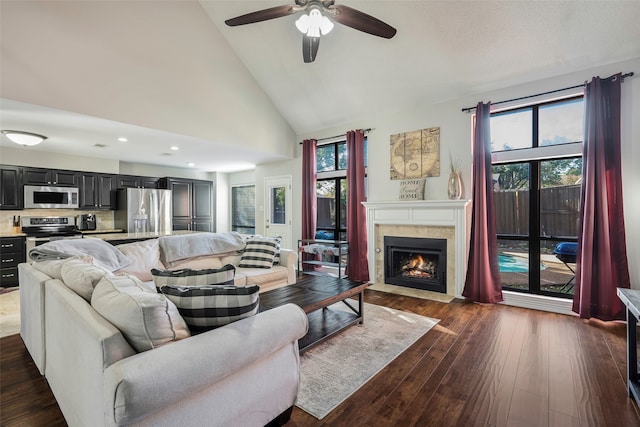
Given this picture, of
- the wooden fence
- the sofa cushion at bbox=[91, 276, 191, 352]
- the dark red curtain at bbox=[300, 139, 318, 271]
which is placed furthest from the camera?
the dark red curtain at bbox=[300, 139, 318, 271]

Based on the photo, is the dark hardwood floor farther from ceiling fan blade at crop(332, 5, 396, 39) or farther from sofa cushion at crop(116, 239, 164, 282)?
ceiling fan blade at crop(332, 5, 396, 39)

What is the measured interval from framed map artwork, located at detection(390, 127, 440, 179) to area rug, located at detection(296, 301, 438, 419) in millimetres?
2141

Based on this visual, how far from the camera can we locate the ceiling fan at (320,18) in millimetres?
2500

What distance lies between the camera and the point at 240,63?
193 inches

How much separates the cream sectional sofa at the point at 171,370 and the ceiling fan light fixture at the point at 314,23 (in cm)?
237

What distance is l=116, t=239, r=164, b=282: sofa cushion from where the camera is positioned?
10.5 feet

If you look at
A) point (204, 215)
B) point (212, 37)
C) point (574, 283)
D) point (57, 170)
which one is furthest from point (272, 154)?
point (574, 283)

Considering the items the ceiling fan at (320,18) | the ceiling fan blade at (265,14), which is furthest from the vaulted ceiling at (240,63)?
the ceiling fan blade at (265,14)

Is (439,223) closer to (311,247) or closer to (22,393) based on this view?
(311,247)

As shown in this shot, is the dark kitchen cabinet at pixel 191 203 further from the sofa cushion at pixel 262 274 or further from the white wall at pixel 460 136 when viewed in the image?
the sofa cushion at pixel 262 274

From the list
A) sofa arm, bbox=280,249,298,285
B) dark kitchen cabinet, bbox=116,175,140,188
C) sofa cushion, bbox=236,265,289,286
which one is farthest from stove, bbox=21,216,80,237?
sofa arm, bbox=280,249,298,285

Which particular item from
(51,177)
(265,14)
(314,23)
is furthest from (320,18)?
(51,177)

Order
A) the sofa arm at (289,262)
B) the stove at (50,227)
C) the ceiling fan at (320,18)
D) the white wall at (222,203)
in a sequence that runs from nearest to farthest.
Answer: the ceiling fan at (320,18)
the sofa arm at (289,262)
the stove at (50,227)
the white wall at (222,203)

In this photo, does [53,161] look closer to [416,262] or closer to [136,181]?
[136,181]
